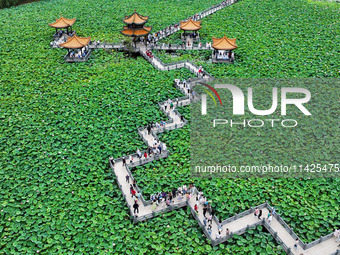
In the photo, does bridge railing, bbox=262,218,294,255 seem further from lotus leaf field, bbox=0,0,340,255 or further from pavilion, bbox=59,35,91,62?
pavilion, bbox=59,35,91,62

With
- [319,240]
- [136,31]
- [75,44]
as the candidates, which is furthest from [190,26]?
[319,240]

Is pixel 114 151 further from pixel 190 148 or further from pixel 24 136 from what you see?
pixel 24 136

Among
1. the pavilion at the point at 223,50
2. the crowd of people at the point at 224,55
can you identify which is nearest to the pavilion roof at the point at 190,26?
the pavilion at the point at 223,50

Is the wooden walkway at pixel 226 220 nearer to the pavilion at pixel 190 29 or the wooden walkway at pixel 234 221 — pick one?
the wooden walkway at pixel 234 221

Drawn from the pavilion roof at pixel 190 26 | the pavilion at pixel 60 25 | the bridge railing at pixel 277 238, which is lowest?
the bridge railing at pixel 277 238

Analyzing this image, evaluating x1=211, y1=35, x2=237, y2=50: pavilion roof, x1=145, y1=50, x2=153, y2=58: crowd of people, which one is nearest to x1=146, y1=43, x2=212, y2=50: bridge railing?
x1=145, y1=50, x2=153, y2=58: crowd of people

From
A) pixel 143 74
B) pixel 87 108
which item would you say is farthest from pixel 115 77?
pixel 87 108
